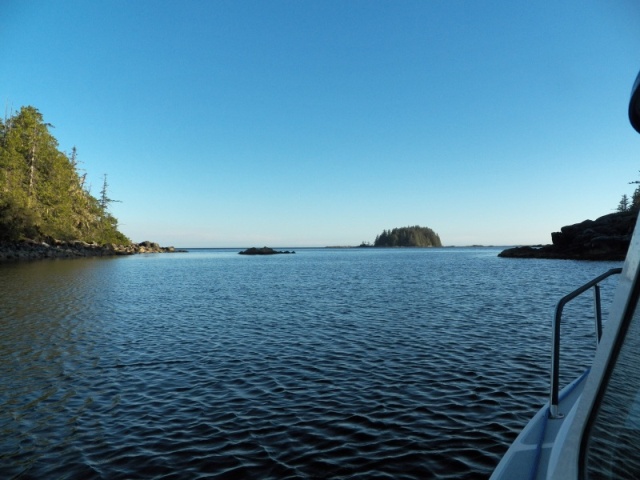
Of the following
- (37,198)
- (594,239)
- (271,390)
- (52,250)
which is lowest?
(271,390)

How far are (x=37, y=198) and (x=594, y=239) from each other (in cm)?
10697

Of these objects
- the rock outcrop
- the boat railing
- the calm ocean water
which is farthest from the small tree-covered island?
the rock outcrop

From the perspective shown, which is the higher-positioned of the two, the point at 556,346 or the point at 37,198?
the point at 37,198

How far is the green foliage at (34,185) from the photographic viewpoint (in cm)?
6525

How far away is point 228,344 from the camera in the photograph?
1555cm

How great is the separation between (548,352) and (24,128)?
316ft

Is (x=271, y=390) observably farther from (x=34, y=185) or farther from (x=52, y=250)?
(x=34, y=185)

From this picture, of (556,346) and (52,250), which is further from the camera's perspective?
(52,250)

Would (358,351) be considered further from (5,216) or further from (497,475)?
(5,216)

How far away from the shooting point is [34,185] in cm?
7819

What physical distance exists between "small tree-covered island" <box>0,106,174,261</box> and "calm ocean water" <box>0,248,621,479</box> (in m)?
54.8

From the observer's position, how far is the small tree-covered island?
65188 mm

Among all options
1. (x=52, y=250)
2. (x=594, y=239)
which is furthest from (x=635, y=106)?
(x=52, y=250)

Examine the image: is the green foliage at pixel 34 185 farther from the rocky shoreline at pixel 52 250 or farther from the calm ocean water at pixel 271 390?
the calm ocean water at pixel 271 390
